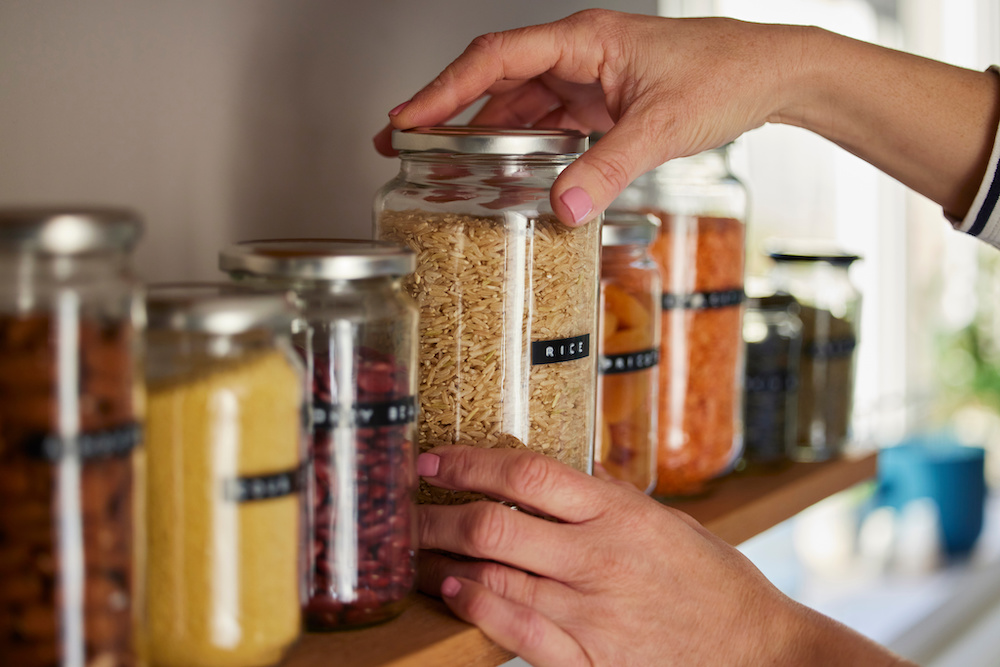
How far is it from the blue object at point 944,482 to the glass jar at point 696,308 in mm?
1655

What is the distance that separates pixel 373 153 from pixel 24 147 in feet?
1.09

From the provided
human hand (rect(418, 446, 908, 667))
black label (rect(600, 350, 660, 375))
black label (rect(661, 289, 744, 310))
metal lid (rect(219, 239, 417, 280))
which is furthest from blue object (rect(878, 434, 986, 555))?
metal lid (rect(219, 239, 417, 280))

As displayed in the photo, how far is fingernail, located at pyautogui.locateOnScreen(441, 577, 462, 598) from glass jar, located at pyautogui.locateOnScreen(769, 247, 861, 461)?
58 cm

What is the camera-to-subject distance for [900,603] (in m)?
2.28

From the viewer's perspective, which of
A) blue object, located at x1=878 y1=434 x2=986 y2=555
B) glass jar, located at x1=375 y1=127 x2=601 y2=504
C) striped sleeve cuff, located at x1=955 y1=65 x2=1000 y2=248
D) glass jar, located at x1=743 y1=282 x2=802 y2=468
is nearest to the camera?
glass jar, located at x1=375 y1=127 x2=601 y2=504

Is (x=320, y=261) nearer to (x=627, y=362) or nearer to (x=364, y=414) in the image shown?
(x=364, y=414)

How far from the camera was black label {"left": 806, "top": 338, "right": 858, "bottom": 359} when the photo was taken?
1057 millimetres

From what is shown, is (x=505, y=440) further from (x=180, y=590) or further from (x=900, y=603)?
(x=900, y=603)

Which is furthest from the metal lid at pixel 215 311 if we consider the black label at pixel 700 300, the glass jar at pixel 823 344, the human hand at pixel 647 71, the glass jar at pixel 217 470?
the glass jar at pixel 823 344

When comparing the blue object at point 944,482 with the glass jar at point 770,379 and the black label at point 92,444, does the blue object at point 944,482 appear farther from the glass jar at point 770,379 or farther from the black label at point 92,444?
the black label at point 92,444

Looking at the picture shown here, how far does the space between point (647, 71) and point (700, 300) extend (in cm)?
23

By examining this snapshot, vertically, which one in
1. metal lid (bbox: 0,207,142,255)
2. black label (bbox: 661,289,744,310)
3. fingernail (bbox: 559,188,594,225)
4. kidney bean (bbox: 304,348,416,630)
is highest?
fingernail (bbox: 559,188,594,225)

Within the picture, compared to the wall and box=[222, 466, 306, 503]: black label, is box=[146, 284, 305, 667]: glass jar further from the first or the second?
the wall

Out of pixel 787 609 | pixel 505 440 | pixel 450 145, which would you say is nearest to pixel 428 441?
pixel 505 440
